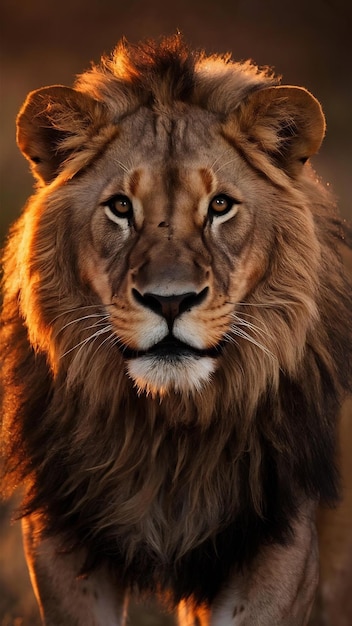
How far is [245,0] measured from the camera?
1249 centimetres

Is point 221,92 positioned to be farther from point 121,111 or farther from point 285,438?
point 285,438

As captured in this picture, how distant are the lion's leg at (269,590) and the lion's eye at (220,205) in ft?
3.35

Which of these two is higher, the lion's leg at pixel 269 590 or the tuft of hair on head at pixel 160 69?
the tuft of hair on head at pixel 160 69

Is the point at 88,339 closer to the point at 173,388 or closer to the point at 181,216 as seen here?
the point at 173,388

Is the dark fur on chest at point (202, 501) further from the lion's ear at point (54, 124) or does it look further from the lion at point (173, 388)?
the lion's ear at point (54, 124)

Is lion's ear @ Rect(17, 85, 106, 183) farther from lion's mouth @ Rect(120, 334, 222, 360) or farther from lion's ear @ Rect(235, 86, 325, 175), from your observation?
lion's mouth @ Rect(120, 334, 222, 360)

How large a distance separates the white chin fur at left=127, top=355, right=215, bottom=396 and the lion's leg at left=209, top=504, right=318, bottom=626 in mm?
696

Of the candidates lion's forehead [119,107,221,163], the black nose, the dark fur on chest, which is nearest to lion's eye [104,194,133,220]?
lion's forehead [119,107,221,163]

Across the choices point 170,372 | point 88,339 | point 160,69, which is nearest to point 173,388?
point 170,372

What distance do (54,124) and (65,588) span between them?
1433 mm

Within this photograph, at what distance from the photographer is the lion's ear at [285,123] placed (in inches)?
161

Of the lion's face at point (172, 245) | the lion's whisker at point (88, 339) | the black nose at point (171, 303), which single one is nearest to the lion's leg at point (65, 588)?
the lion's whisker at point (88, 339)

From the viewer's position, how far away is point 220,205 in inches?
159

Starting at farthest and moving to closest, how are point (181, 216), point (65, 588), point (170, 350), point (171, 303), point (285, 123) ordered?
point (65, 588) → point (285, 123) → point (181, 216) → point (170, 350) → point (171, 303)
